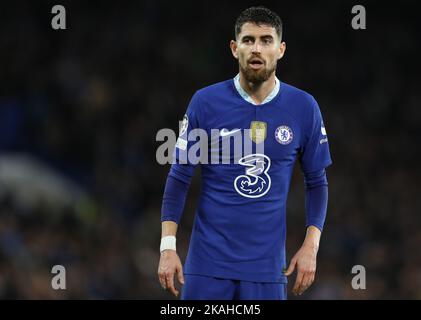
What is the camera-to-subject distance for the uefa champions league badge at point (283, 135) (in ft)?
15.1

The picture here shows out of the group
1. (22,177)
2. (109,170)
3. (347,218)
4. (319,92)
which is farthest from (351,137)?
(22,177)

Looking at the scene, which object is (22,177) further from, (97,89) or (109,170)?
(97,89)

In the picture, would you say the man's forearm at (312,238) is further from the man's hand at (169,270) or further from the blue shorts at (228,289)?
the man's hand at (169,270)

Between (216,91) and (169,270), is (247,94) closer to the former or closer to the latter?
(216,91)

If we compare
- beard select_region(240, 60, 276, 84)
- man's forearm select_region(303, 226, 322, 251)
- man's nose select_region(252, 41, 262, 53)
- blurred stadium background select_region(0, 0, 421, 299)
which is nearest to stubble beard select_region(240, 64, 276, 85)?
beard select_region(240, 60, 276, 84)

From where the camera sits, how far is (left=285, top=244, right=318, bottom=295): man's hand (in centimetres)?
447

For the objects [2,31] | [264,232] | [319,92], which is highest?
[2,31]

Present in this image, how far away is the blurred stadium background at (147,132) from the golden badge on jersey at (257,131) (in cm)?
494

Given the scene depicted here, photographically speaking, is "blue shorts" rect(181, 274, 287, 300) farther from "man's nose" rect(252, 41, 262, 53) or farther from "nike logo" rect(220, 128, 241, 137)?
"man's nose" rect(252, 41, 262, 53)

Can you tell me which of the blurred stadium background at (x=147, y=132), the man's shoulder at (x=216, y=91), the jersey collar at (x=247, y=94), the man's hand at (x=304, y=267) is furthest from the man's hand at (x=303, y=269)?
the blurred stadium background at (x=147, y=132)

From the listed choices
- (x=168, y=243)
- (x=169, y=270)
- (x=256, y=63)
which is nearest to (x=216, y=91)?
(x=256, y=63)

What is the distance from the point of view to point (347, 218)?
11.5 meters

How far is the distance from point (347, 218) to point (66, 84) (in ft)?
14.1
